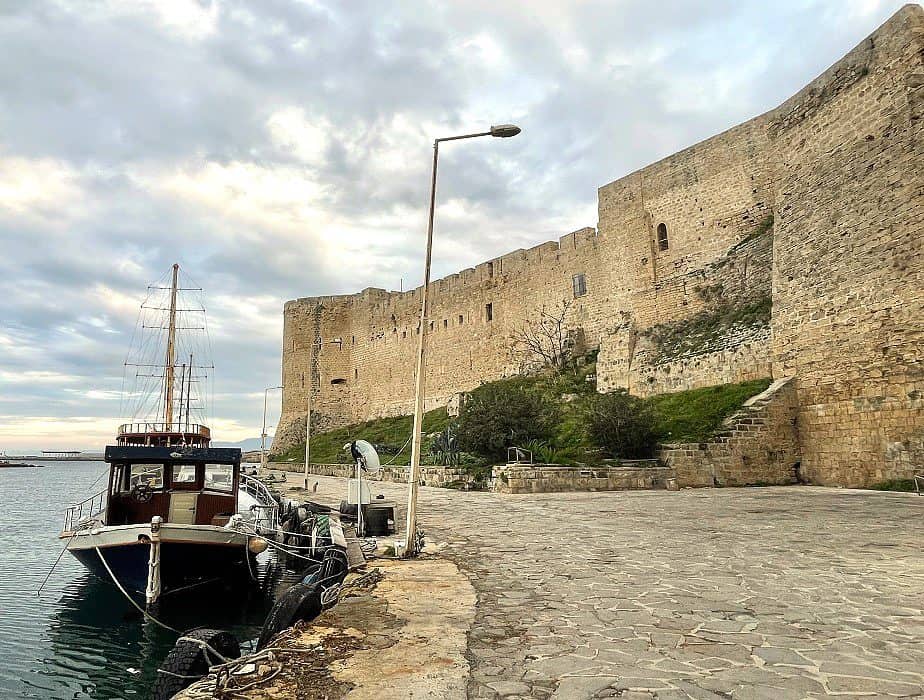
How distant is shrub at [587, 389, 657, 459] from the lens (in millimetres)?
15398

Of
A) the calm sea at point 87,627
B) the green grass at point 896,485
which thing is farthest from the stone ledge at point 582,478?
the calm sea at point 87,627

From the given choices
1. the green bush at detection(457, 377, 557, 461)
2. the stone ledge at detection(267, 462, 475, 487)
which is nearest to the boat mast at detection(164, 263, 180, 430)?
the stone ledge at detection(267, 462, 475, 487)

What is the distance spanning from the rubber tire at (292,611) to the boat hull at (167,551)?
429cm

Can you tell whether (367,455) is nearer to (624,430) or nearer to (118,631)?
(118,631)

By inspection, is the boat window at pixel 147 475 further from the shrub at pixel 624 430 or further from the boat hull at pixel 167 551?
the shrub at pixel 624 430

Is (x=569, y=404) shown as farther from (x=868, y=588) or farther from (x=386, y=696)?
(x=386, y=696)

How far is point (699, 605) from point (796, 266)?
1376 cm

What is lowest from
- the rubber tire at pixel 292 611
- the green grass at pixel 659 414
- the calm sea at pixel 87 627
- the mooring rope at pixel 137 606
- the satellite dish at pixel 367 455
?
the calm sea at pixel 87 627

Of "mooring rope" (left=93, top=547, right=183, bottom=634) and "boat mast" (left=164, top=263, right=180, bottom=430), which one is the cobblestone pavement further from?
"boat mast" (left=164, top=263, right=180, bottom=430)

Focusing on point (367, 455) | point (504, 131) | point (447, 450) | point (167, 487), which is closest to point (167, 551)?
point (167, 487)

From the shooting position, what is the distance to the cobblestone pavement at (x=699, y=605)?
3104 millimetres

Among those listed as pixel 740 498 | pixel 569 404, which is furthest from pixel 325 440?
pixel 740 498

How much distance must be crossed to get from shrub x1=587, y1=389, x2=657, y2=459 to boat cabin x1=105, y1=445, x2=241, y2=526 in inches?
339

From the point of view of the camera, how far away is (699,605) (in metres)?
4.50
